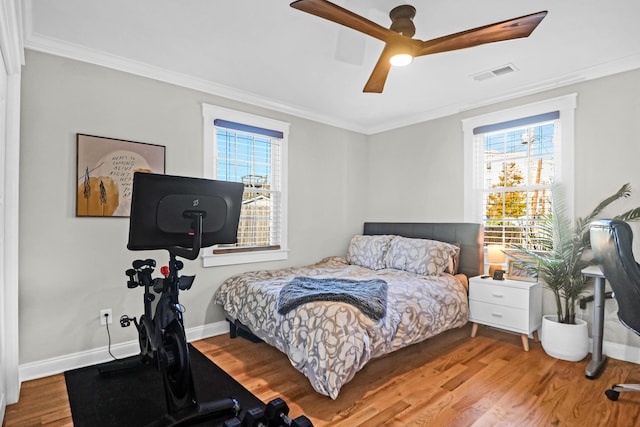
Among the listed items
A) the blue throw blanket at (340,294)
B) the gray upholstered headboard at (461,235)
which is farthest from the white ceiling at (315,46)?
the blue throw blanket at (340,294)

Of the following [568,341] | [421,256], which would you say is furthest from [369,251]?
[568,341]

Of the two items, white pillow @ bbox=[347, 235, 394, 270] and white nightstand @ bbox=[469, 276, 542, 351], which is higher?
white pillow @ bbox=[347, 235, 394, 270]

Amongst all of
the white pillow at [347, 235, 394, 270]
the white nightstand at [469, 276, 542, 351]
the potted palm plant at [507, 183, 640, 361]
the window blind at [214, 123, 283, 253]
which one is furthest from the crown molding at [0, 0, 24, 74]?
the potted palm plant at [507, 183, 640, 361]

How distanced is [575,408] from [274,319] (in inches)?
78.9

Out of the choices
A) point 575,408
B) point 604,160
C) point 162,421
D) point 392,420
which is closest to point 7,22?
point 162,421

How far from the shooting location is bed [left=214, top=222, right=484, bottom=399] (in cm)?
224

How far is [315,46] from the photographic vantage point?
2758 mm

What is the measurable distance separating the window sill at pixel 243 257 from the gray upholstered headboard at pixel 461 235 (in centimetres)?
153

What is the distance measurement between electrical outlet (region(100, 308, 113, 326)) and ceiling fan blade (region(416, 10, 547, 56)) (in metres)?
3.03

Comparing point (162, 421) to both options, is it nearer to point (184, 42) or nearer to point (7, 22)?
point (7, 22)

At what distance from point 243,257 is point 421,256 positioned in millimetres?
1839

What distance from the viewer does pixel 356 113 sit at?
174 inches

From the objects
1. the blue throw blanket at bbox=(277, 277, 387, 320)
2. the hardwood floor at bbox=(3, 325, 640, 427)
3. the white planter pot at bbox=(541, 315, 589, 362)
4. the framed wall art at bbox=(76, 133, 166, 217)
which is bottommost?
the hardwood floor at bbox=(3, 325, 640, 427)

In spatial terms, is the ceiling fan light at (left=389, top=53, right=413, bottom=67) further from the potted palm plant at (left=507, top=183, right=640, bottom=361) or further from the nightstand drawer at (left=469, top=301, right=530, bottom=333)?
the nightstand drawer at (left=469, top=301, right=530, bottom=333)
